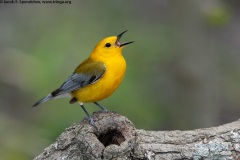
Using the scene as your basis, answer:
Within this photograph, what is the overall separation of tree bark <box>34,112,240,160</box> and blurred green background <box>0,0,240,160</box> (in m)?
2.92

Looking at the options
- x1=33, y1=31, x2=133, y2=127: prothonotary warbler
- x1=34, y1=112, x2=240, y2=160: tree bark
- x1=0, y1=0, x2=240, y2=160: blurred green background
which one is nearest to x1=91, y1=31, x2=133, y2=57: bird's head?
x1=33, y1=31, x2=133, y2=127: prothonotary warbler

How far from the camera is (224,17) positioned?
794 centimetres

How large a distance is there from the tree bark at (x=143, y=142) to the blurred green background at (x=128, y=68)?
2918mm

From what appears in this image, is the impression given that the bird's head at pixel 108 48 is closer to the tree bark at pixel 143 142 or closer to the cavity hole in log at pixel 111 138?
the tree bark at pixel 143 142

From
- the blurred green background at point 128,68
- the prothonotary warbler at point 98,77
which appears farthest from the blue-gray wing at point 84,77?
the blurred green background at point 128,68

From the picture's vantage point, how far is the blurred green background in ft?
26.9

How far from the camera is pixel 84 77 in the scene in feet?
19.5

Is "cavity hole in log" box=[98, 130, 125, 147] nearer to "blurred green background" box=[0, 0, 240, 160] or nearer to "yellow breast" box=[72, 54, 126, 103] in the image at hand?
"yellow breast" box=[72, 54, 126, 103]

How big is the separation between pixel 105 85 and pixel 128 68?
3.23 meters

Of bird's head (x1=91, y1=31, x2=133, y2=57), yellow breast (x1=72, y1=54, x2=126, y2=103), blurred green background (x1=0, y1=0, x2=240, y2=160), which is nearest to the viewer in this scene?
yellow breast (x1=72, y1=54, x2=126, y2=103)

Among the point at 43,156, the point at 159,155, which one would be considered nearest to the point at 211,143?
the point at 159,155

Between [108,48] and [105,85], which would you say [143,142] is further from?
[108,48]

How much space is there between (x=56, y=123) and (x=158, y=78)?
7.49 feet

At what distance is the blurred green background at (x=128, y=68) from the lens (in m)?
8.19
